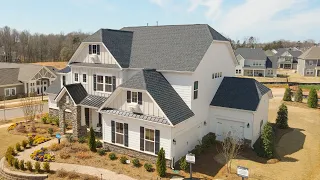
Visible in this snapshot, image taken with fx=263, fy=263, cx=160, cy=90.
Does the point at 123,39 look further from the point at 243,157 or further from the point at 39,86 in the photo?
the point at 39,86

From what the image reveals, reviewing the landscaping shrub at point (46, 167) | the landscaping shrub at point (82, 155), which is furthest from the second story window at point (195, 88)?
the landscaping shrub at point (46, 167)

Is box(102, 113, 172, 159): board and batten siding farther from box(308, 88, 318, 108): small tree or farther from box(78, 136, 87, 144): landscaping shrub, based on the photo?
box(308, 88, 318, 108): small tree

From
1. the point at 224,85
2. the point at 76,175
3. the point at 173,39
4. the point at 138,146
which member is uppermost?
the point at 173,39

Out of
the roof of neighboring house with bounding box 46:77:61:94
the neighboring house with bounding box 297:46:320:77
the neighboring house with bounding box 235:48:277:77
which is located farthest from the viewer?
the neighboring house with bounding box 297:46:320:77

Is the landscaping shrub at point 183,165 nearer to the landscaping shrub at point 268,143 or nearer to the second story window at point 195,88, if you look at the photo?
the second story window at point 195,88

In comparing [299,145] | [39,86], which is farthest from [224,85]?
[39,86]

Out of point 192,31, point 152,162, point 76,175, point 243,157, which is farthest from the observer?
point 192,31

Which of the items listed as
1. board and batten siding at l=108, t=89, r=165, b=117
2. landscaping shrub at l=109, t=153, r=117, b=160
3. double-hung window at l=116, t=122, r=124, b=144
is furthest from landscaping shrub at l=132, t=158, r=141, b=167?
board and batten siding at l=108, t=89, r=165, b=117

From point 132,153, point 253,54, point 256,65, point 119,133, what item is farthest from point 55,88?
point 253,54
